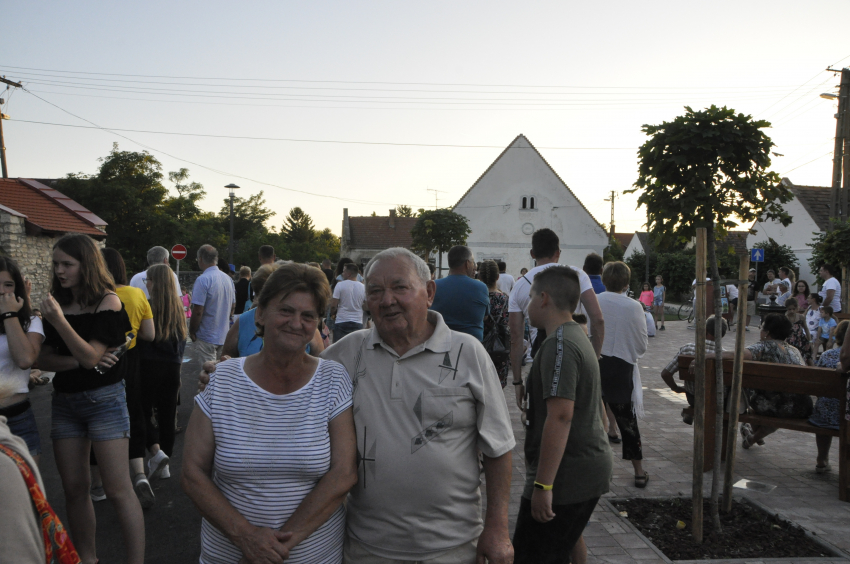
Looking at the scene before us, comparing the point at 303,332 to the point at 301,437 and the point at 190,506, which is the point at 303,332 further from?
the point at 190,506

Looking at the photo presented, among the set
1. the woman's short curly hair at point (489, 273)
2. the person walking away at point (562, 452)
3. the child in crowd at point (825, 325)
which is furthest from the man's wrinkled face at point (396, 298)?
the child in crowd at point (825, 325)

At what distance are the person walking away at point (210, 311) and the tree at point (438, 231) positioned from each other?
68.6ft

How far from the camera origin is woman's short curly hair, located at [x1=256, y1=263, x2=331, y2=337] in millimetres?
2381

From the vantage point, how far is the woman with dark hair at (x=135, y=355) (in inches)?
166

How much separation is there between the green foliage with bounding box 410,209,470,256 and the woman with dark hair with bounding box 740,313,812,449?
857 inches

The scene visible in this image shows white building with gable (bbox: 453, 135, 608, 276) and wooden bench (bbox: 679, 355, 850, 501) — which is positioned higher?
white building with gable (bbox: 453, 135, 608, 276)

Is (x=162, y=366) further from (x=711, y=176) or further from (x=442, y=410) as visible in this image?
(x=711, y=176)

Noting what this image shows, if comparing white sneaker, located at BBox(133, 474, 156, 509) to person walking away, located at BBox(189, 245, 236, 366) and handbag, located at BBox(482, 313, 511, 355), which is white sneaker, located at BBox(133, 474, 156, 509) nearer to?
person walking away, located at BBox(189, 245, 236, 366)

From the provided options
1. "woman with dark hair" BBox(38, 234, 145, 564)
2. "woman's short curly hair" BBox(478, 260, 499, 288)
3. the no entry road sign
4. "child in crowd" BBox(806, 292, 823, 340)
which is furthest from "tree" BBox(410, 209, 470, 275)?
"woman with dark hair" BBox(38, 234, 145, 564)

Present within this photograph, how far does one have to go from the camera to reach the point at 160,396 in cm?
535

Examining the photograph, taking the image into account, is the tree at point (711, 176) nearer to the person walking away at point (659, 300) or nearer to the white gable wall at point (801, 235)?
the person walking away at point (659, 300)

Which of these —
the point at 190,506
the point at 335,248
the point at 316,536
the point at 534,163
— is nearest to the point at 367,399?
the point at 316,536

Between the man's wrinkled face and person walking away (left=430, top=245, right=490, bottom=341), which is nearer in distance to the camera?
the man's wrinkled face

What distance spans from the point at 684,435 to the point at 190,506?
5.47 metres
